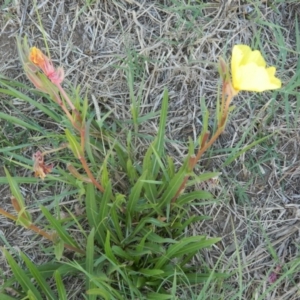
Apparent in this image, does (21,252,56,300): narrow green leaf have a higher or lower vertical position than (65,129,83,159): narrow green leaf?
lower

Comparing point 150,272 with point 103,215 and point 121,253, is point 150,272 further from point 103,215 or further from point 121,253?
point 103,215

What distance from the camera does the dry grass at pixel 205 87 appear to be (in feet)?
5.09

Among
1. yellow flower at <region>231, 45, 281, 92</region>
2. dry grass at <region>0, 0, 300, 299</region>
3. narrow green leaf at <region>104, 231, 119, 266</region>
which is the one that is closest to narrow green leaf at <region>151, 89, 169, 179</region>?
dry grass at <region>0, 0, 300, 299</region>

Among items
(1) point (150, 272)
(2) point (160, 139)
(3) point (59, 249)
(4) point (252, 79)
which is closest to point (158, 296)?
(1) point (150, 272)

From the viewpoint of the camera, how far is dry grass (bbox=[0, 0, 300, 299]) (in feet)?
5.09

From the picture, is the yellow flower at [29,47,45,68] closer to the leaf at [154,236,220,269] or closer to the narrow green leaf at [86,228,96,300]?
the narrow green leaf at [86,228,96,300]

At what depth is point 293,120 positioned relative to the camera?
5.32 ft

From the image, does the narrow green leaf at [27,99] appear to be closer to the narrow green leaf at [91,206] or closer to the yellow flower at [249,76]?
the narrow green leaf at [91,206]

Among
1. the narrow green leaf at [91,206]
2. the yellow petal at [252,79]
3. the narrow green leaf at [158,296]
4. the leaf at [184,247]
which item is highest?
the yellow petal at [252,79]

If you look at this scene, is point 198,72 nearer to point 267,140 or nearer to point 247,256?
point 267,140

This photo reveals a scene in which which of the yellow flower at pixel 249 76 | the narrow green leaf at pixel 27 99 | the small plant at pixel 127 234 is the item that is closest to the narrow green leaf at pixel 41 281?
the small plant at pixel 127 234

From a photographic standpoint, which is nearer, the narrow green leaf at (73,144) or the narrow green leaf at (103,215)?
the narrow green leaf at (73,144)

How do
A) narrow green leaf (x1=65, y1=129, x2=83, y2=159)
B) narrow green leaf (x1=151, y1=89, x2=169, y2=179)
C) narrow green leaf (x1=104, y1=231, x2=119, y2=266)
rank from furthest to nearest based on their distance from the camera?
narrow green leaf (x1=151, y1=89, x2=169, y2=179) < narrow green leaf (x1=104, y1=231, x2=119, y2=266) < narrow green leaf (x1=65, y1=129, x2=83, y2=159)

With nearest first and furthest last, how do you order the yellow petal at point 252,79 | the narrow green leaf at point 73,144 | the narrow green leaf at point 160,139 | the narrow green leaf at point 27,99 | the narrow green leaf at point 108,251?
the yellow petal at point 252,79, the narrow green leaf at point 73,144, the narrow green leaf at point 108,251, the narrow green leaf at point 160,139, the narrow green leaf at point 27,99
